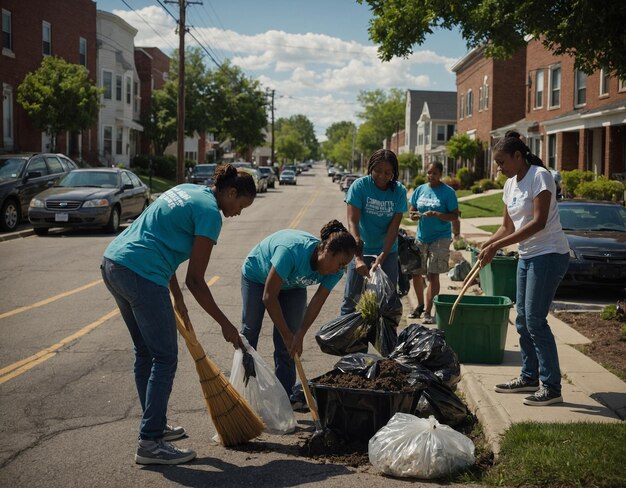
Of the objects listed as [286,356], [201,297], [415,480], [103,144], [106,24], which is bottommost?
[415,480]

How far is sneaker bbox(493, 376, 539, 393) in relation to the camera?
6.34 metres

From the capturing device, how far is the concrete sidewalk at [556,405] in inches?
223

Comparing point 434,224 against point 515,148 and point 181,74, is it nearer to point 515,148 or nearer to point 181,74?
point 515,148

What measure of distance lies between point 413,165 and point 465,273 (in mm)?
52504

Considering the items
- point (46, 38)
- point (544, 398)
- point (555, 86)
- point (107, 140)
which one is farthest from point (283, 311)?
point (107, 140)

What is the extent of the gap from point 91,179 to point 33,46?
14.9 m

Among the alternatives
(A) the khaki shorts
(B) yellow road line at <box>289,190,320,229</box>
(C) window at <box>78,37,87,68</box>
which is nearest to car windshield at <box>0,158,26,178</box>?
(B) yellow road line at <box>289,190,320,229</box>

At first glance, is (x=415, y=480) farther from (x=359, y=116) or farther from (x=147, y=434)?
(x=359, y=116)

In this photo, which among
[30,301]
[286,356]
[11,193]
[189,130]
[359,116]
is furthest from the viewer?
[359,116]

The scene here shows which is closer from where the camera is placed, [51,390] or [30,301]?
[51,390]

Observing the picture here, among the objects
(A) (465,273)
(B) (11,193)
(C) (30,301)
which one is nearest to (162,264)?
(C) (30,301)

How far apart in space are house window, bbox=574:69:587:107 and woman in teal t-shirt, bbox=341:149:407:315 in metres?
25.6

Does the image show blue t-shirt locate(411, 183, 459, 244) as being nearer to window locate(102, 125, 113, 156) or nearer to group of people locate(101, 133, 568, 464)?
group of people locate(101, 133, 568, 464)

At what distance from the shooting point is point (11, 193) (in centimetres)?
1942
